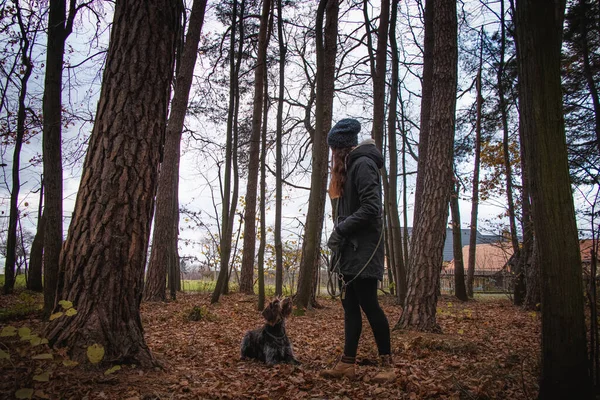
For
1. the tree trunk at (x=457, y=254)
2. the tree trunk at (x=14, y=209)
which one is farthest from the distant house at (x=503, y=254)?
the tree trunk at (x=14, y=209)

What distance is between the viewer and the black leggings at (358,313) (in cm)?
362

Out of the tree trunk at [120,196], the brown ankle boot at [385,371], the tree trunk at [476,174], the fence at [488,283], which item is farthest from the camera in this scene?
the fence at [488,283]

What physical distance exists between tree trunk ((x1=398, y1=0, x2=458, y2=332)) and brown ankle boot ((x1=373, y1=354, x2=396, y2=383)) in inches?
90.4

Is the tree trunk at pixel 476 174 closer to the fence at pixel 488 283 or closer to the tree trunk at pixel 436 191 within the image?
the fence at pixel 488 283

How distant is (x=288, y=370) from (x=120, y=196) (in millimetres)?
2287

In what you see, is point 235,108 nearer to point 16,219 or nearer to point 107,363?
point 16,219

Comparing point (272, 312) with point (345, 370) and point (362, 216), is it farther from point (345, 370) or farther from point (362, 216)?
point (362, 216)

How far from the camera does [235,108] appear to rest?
1019 cm

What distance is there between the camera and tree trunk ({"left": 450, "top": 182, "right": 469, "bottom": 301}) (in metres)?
13.4

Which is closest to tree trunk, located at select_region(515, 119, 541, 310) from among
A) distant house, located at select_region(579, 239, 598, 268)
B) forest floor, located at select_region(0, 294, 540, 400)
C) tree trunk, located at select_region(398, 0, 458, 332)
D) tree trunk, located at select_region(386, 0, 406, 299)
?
tree trunk, located at select_region(386, 0, 406, 299)

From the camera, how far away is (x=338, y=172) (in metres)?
3.88

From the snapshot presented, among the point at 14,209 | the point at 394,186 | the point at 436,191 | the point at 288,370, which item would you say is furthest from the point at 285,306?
the point at 14,209

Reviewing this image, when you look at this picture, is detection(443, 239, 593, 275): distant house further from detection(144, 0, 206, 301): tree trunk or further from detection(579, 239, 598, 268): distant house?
detection(144, 0, 206, 301): tree trunk

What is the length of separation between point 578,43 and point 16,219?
16011mm
